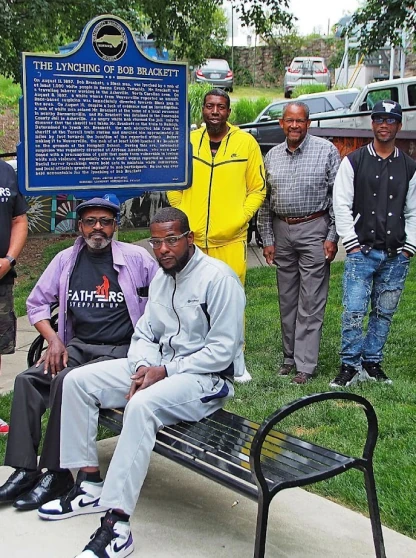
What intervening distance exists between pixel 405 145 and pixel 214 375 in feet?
24.3

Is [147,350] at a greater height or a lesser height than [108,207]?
lesser

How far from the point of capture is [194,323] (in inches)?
146

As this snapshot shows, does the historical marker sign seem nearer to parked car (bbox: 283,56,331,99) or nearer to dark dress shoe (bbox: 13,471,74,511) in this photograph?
dark dress shoe (bbox: 13,471,74,511)

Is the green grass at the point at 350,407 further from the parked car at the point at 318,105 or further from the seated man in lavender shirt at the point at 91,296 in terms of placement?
the parked car at the point at 318,105

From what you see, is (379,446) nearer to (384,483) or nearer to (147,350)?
(384,483)

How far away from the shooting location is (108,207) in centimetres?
418

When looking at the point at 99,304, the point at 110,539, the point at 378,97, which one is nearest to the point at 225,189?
the point at 99,304

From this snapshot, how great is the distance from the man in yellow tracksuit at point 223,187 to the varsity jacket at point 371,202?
22.9 inches

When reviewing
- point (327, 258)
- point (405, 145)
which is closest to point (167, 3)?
point (405, 145)

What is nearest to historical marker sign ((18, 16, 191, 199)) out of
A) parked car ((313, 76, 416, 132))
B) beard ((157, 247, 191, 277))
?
beard ((157, 247, 191, 277))

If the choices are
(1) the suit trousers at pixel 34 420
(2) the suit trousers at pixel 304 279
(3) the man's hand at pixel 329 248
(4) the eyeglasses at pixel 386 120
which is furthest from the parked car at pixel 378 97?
(1) the suit trousers at pixel 34 420

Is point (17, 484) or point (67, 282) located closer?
point (17, 484)

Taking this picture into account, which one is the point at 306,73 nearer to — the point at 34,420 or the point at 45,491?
the point at 34,420

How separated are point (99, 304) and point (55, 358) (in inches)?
14.7
